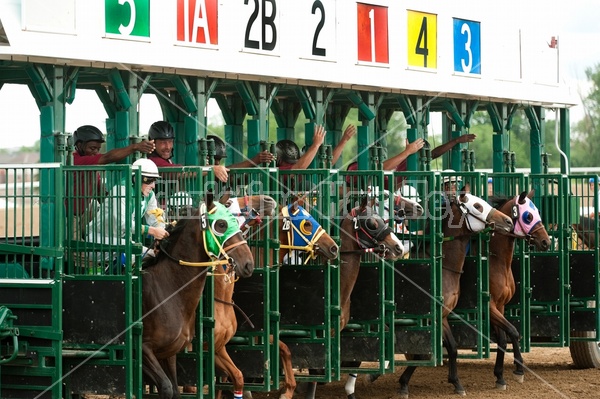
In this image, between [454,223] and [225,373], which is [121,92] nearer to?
[225,373]

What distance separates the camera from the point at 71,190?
8.33 metres

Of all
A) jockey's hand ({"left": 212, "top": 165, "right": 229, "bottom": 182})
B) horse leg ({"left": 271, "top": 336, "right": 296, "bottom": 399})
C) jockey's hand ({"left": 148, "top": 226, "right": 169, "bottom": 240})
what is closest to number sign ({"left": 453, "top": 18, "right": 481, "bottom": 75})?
horse leg ({"left": 271, "top": 336, "right": 296, "bottom": 399})

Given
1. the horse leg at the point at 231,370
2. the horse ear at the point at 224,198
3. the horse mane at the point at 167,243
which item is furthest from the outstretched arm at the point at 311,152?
the horse mane at the point at 167,243

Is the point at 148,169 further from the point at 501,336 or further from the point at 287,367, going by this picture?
the point at 501,336

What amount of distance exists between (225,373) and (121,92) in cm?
232

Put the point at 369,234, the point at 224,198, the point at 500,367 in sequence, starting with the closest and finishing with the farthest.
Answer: the point at 224,198, the point at 369,234, the point at 500,367

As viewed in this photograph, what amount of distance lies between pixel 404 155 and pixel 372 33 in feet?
4.29

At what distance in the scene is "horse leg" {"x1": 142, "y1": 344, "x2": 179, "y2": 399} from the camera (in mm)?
8523

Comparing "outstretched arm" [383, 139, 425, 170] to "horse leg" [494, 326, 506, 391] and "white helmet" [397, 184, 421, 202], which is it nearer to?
"white helmet" [397, 184, 421, 202]

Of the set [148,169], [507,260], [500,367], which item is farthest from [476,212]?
[148,169]

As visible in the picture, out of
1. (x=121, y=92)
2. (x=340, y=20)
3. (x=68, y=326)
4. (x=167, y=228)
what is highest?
(x=340, y=20)

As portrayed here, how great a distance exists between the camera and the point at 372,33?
12461 millimetres

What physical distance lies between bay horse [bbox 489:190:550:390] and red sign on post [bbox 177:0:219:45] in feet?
12.8

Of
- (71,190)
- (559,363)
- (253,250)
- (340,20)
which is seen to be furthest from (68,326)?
(559,363)
